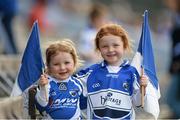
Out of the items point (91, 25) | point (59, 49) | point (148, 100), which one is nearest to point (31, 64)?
point (59, 49)

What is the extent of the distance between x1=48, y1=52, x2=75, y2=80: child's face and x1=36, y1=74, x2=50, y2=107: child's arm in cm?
13

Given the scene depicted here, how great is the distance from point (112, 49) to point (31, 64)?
2.80ft

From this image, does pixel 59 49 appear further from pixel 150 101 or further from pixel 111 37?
pixel 150 101

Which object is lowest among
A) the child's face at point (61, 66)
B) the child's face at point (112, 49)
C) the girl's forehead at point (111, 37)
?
the child's face at point (61, 66)

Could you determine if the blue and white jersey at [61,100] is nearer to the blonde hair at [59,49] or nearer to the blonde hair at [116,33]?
the blonde hair at [59,49]

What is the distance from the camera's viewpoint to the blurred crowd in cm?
1478

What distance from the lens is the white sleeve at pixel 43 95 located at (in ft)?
30.9

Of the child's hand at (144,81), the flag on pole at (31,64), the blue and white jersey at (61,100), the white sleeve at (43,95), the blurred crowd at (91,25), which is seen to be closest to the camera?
the child's hand at (144,81)

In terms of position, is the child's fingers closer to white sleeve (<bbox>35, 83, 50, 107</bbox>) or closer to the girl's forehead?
the girl's forehead

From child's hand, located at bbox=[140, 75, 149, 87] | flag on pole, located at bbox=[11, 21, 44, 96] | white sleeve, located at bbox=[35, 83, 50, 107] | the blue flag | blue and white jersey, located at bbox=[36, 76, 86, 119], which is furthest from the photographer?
flag on pole, located at bbox=[11, 21, 44, 96]

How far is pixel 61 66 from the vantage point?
9.55 metres

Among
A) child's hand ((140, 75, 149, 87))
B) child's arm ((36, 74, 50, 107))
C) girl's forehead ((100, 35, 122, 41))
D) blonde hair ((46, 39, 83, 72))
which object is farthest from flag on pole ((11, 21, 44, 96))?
child's hand ((140, 75, 149, 87))

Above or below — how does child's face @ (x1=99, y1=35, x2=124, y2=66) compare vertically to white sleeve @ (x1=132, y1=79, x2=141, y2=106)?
above

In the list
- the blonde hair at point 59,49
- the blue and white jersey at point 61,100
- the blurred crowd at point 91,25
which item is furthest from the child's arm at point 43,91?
the blurred crowd at point 91,25
